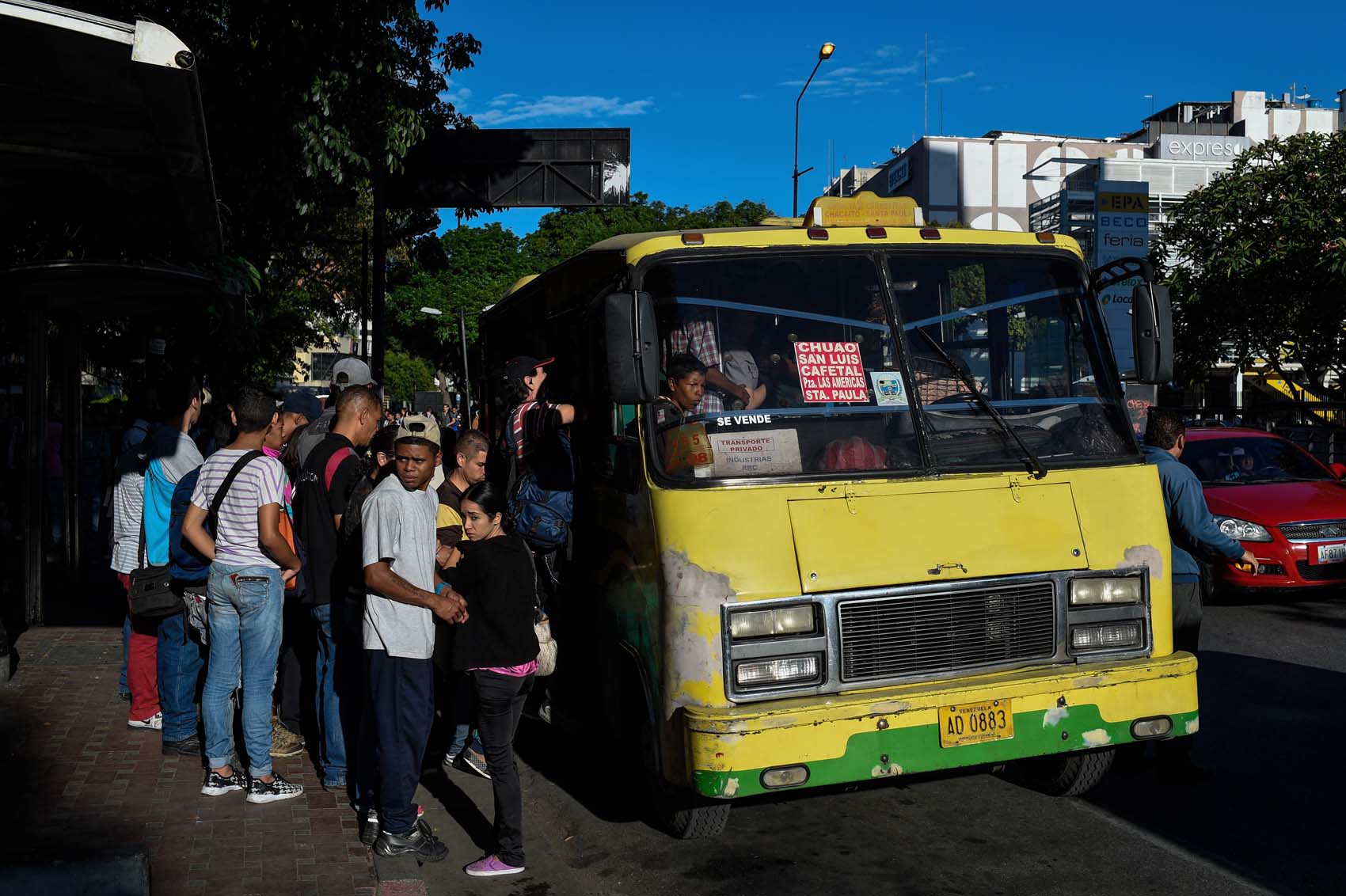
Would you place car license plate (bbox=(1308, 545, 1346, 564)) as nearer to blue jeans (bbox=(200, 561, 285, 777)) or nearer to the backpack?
the backpack

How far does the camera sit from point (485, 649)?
5.07 meters

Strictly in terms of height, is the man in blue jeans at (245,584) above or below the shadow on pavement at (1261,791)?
above

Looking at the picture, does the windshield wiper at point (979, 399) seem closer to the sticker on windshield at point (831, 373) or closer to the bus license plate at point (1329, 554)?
the sticker on windshield at point (831, 373)

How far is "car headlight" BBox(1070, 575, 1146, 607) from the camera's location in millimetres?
5367

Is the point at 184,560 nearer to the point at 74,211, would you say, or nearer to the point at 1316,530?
the point at 74,211

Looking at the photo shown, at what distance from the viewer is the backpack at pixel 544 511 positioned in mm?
6273

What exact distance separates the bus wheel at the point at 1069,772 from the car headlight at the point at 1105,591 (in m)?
0.72

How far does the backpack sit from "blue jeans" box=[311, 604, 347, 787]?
97cm

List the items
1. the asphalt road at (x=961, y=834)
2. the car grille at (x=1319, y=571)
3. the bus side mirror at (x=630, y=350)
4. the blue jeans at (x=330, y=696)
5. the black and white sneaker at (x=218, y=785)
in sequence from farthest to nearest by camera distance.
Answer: the car grille at (x=1319, y=571) → the blue jeans at (x=330, y=696) → the black and white sneaker at (x=218, y=785) → the bus side mirror at (x=630, y=350) → the asphalt road at (x=961, y=834)

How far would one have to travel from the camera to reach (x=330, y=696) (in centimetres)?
617

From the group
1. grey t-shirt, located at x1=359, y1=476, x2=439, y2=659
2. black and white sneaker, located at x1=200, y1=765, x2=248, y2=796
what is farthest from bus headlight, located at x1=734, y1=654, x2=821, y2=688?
black and white sneaker, located at x1=200, y1=765, x2=248, y2=796

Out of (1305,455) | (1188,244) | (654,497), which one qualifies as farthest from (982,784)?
(1188,244)

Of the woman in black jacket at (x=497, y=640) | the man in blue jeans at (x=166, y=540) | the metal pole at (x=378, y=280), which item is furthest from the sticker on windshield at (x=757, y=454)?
the metal pole at (x=378, y=280)

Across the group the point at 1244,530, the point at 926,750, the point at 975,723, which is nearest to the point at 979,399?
the point at 975,723
